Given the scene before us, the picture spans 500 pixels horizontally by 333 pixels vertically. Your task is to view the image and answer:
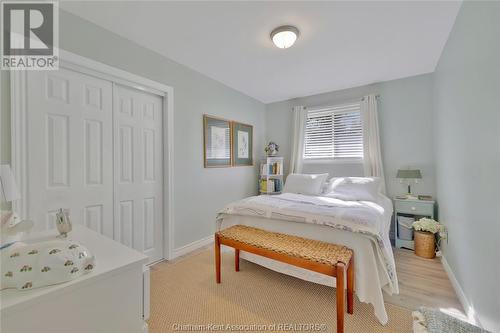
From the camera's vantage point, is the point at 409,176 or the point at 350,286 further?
the point at 409,176

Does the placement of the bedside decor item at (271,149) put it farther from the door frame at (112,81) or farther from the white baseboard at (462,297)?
the white baseboard at (462,297)

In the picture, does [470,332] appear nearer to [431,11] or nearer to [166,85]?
[431,11]

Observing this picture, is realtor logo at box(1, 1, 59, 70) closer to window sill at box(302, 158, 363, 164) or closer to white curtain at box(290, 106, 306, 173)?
white curtain at box(290, 106, 306, 173)

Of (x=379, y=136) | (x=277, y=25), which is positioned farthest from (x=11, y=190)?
(x=379, y=136)

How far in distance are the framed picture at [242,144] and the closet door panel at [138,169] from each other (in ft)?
4.46

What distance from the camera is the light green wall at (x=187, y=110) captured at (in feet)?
6.38

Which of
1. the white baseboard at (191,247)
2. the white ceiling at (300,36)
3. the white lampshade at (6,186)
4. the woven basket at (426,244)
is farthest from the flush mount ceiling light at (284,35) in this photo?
the woven basket at (426,244)

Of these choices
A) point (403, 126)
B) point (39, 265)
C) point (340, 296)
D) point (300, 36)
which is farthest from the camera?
point (403, 126)

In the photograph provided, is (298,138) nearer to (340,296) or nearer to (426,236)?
(426,236)

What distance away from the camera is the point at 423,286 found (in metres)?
2.06

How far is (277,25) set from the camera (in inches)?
77.8

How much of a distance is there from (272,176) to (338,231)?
7.25 feet

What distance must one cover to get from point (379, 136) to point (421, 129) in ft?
1.72

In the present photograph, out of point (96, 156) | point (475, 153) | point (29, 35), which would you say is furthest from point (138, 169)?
point (475, 153)
